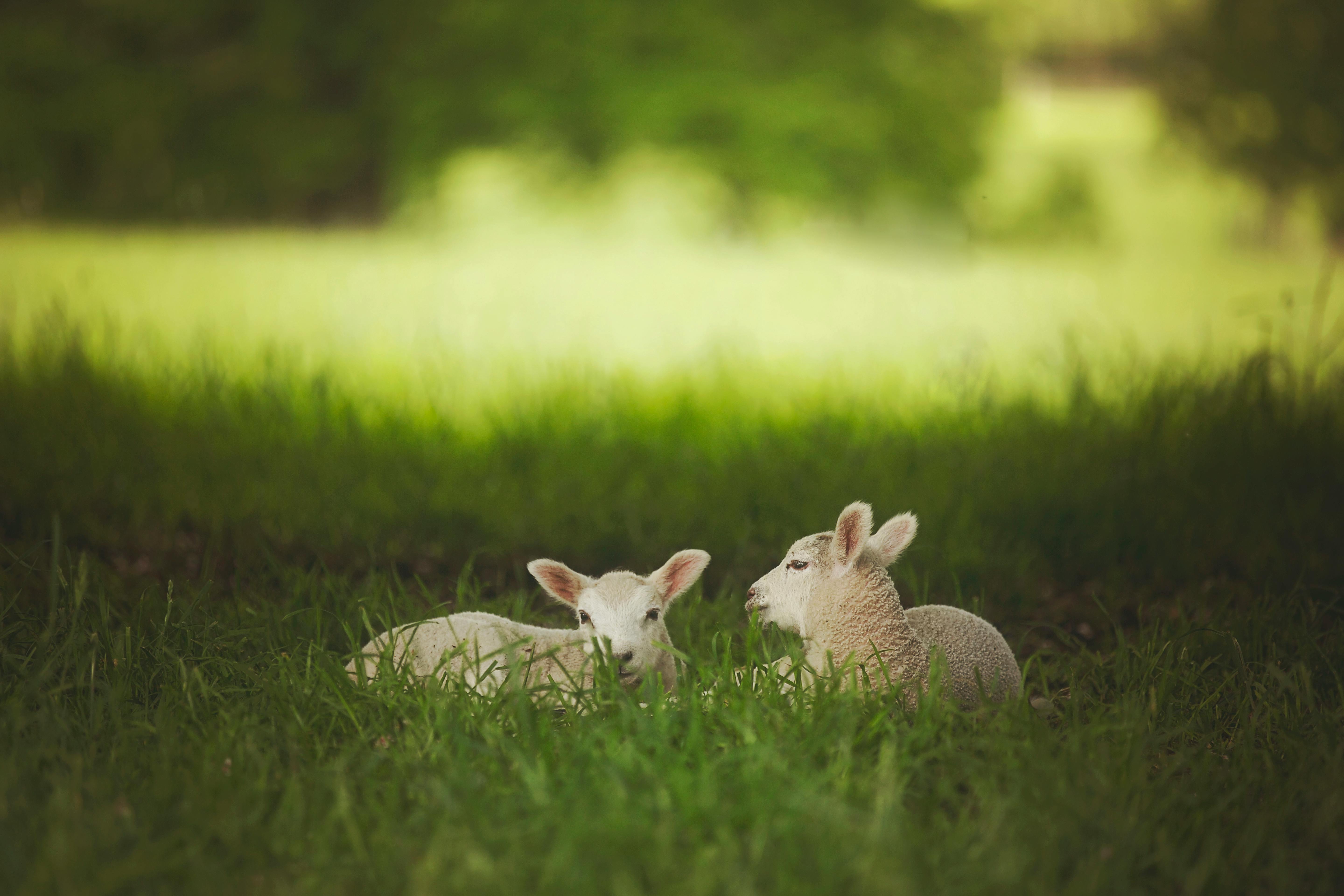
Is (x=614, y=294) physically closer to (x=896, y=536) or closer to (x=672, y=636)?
(x=672, y=636)

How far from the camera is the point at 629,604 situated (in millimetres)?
2582

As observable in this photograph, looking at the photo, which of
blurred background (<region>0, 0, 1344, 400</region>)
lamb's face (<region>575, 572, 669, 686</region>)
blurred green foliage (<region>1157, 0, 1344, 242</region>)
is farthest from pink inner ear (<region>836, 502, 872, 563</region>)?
blurred green foliage (<region>1157, 0, 1344, 242</region>)

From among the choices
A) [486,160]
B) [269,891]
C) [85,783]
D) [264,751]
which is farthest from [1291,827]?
[486,160]

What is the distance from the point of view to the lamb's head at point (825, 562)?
2.48 metres

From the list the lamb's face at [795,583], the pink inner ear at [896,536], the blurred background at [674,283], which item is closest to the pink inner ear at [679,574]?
the lamb's face at [795,583]

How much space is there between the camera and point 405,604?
9.90 feet

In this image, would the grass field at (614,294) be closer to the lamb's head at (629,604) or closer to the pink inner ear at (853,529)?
the lamb's head at (629,604)

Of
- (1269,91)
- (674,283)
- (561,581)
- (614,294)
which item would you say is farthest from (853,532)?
(1269,91)

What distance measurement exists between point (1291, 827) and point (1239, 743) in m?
0.32

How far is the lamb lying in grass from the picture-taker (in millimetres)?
2541

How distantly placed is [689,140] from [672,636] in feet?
63.3

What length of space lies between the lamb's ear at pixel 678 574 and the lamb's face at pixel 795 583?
6.0 inches

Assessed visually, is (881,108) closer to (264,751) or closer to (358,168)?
(358,168)

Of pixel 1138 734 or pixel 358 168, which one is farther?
pixel 358 168
